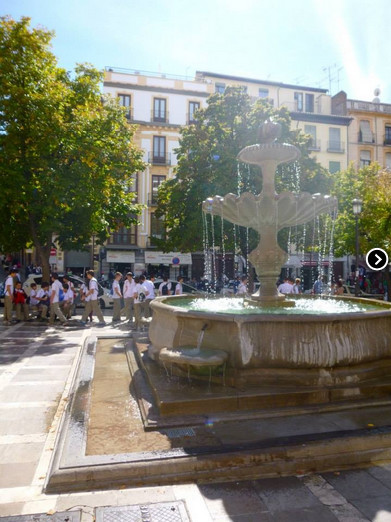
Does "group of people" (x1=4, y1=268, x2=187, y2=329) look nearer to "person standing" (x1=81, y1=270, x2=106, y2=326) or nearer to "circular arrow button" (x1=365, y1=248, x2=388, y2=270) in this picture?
"person standing" (x1=81, y1=270, x2=106, y2=326)

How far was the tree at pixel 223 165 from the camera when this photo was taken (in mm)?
19828

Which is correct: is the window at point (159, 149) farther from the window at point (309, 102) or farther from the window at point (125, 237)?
the window at point (309, 102)

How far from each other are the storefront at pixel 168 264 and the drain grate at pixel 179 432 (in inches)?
1153

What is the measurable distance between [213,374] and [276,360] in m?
0.84

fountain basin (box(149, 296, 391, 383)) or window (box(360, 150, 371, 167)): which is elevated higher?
window (box(360, 150, 371, 167))

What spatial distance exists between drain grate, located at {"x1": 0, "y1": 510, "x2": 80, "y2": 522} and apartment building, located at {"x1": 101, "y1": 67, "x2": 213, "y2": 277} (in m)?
30.9

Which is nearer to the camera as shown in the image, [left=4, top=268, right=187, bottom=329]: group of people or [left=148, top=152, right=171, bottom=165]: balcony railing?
[left=4, top=268, right=187, bottom=329]: group of people

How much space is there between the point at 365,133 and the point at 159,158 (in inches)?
741

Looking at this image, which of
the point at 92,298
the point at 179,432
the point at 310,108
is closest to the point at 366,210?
the point at 92,298

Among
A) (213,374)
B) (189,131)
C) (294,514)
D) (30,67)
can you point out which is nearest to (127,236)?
(189,131)

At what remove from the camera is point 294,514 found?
3.27m

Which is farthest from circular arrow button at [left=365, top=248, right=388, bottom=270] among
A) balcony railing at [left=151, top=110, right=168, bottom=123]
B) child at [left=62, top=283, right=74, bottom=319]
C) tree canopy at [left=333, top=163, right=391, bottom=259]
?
balcony railing at [left=151, top=110, right=168, bottom=123]

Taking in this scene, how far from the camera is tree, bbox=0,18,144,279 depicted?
13.9 m

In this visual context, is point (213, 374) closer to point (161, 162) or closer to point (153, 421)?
point (153, 421)
